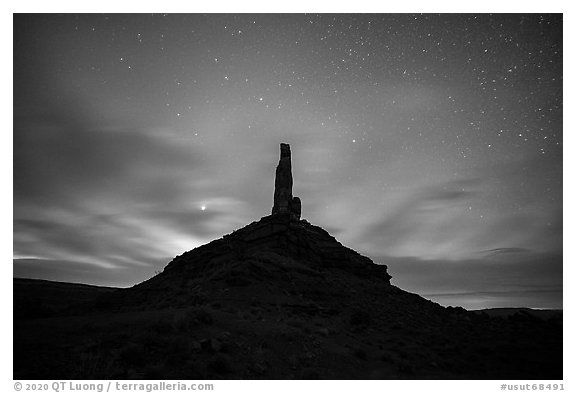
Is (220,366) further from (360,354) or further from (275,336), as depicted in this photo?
(360,354)

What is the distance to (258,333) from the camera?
14328 mm

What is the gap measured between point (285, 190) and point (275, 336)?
39.9 meters

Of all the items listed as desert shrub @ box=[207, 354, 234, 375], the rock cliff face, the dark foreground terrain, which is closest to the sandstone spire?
the rock cliff face

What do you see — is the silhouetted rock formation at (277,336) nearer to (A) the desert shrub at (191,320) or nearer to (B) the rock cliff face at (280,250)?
(A) the desert shrub at (191,320)

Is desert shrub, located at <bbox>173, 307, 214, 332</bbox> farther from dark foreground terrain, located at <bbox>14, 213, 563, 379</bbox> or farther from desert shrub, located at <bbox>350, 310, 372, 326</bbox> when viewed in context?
desert shrub, located at <bbox>350, 310, 372, 326</bbox>

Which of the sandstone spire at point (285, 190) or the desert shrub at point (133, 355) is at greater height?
the sandstone spire at point (285, 190)

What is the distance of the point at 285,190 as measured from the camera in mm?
53469

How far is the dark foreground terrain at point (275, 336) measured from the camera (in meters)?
9.66

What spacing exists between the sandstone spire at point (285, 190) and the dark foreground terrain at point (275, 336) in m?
18.8

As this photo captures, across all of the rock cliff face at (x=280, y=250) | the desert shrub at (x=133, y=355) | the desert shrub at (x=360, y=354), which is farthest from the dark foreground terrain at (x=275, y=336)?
the rock cliff face at (x=280, y=250)
